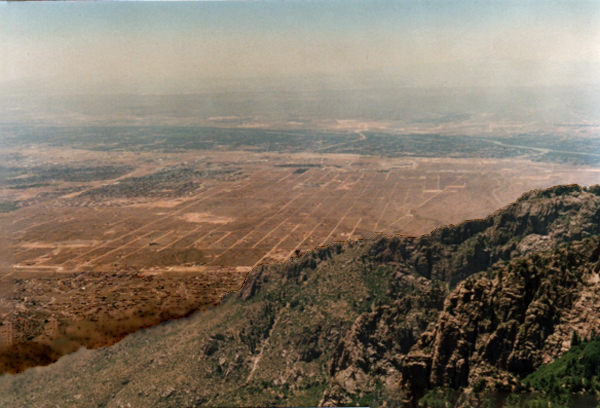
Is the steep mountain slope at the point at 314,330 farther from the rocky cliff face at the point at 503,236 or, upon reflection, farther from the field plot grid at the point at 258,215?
the field plot grid at the point at 258,215

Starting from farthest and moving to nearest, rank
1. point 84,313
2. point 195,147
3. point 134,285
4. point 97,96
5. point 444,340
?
point 97,96 < point 195,147 < point 134,285 < point 84,313 < point 444,340

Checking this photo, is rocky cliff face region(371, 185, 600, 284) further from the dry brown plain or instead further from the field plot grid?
the field plot grid

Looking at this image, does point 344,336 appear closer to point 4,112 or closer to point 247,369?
point 247,369

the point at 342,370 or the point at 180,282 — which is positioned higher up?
the point at 342,370

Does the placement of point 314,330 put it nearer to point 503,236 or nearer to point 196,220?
point 503,236

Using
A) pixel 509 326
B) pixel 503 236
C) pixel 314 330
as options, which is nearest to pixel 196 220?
pixel 314 330

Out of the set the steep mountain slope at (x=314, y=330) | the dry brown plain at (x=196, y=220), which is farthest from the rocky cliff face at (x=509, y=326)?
the dry brown plain at (x=196, y=220)

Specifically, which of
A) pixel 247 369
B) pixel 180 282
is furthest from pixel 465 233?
pixel 180 282
